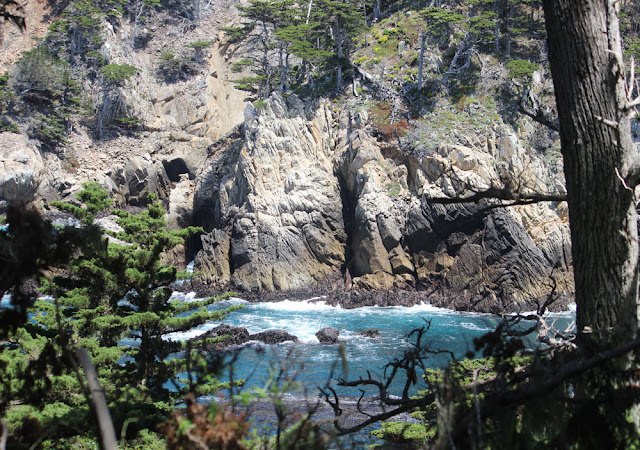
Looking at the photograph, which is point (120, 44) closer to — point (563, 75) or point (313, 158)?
point (313, 158)

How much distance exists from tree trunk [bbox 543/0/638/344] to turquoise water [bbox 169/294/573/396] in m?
13.5

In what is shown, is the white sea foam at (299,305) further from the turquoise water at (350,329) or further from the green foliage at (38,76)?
the green foliage at (38,76)

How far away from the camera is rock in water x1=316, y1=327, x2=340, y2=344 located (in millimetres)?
22156

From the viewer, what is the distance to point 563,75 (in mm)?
3100

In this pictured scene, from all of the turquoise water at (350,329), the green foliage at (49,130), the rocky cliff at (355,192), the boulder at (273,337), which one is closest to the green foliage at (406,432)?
the turquoise water at (350,329)

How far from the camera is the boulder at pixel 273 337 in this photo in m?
21.9

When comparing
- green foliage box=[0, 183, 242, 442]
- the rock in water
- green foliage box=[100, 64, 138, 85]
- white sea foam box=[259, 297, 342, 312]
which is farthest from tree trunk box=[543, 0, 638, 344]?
green foliage box=[100, 64, 138, 85]

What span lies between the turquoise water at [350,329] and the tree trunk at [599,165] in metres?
13.5

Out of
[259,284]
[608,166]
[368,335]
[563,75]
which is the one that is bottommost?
[368,335]

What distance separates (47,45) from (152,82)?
11.3 m

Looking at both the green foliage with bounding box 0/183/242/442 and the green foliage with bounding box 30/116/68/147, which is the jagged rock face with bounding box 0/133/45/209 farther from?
the green foliage with bounding box 0/183/242/442

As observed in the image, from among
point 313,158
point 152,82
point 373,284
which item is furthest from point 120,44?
point 373,284

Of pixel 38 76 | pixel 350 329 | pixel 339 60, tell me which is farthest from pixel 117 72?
pixel 350 329

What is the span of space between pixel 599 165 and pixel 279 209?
3072 centimetres
